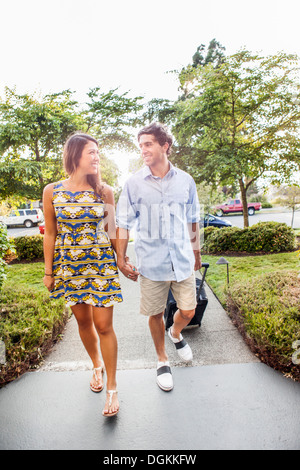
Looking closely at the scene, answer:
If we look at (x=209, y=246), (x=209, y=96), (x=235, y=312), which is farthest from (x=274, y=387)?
(x=209, y=96)

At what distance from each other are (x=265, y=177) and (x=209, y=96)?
3095mm

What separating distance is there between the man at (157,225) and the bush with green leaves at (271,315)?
900 millimetres

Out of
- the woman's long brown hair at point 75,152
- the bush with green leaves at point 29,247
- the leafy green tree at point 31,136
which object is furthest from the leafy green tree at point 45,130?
the woman's long brown hair at point 75,152

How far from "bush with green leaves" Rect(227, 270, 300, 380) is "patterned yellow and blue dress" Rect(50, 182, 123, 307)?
1534 mm

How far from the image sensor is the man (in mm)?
1959

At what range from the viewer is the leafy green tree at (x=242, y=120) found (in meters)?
6.72

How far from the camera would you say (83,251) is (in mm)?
1805

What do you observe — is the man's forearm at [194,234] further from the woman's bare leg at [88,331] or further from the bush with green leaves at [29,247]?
the bush with green leaves at [29,247]

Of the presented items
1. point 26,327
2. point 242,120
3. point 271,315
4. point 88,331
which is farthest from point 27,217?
point 271,315

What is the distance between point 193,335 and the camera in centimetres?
291

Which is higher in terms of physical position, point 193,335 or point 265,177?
point 265,177

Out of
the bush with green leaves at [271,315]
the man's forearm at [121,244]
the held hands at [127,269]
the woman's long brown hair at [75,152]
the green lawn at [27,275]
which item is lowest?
the green lawn at [27,275]

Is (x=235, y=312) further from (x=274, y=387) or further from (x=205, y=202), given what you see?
(x=205, y=202)

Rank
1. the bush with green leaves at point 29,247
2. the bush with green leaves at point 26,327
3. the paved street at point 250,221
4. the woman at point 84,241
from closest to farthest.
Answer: the woman at point 84,241, the bush with green leaves at point 26,327, the bush with green leaves at point 29,247, the paved street at point 250,221
